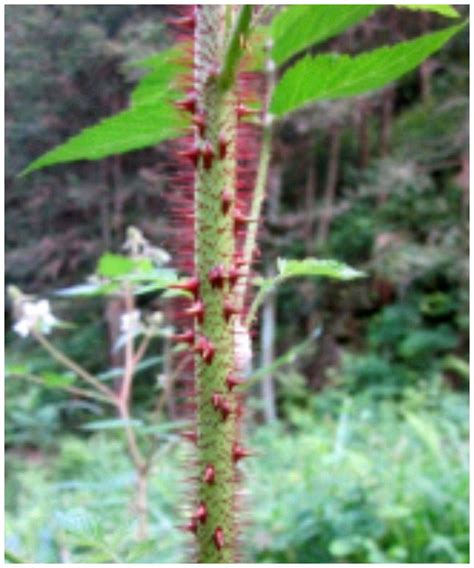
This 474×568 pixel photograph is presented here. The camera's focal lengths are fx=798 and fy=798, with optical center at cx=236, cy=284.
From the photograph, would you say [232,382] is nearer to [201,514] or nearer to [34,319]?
[201,514]

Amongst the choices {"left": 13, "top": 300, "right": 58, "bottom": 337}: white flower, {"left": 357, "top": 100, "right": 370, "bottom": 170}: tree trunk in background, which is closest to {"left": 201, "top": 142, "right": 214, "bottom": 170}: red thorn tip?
{"left": 13, "top": 300, "right": 58, "bottom": 337}: white flower

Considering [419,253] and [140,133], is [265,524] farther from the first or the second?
[419,253]

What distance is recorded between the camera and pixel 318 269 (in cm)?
27

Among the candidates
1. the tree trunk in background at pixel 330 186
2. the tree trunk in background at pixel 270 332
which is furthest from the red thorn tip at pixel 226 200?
the tree trunk in background at pixel 330 186

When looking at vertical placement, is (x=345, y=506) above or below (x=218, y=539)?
below

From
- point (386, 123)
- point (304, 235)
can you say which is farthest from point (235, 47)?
point (386, 123)

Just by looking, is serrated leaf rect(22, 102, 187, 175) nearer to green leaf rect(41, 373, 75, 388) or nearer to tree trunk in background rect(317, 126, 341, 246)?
green leaf rect(41, 373, 75, 388)

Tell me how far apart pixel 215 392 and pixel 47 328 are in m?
0.73

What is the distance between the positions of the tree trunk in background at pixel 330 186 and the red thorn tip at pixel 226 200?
4.74 metres

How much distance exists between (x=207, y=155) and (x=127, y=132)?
0.14 ft

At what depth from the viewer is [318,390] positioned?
16.8 ft

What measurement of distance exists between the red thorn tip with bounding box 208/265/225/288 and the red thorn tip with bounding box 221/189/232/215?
18mm

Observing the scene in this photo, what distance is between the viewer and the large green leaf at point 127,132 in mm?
253

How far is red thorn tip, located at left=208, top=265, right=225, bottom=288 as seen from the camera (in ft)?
0.76
